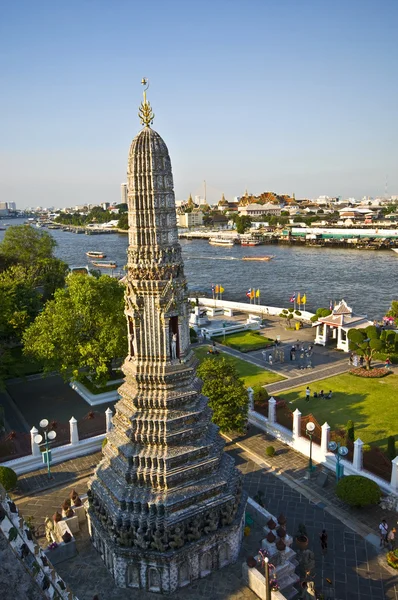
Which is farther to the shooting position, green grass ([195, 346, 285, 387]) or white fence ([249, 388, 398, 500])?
green grass ([195, 346, 285, 387])

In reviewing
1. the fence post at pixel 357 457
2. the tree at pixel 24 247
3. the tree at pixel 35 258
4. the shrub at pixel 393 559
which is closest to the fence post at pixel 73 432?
the fence post at pixel 357 457

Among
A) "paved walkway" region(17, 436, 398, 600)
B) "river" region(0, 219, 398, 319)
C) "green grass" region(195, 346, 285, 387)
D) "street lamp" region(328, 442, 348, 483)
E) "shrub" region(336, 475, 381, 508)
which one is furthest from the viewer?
"river" region(0, 219, 398, 319)

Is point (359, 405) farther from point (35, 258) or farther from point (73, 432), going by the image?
point (35, 258)

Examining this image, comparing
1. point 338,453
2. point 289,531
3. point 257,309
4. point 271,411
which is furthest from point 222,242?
point 289,531

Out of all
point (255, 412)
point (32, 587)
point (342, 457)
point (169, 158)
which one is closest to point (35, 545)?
point (32, 587)

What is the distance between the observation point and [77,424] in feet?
81.9

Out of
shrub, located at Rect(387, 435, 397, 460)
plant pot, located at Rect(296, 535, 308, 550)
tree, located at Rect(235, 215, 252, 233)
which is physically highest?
tree, located at Rect(235, 215, 252, 233)

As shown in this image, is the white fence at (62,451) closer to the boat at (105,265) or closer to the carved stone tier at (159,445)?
the carved stone tier at (159,445)

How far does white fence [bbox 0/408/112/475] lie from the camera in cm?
2222

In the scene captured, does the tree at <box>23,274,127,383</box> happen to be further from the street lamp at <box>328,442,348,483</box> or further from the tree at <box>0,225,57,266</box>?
the tree at <box>0,225,57,266</box>

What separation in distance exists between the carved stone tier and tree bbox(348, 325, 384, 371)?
20212 mm

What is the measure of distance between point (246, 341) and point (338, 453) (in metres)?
21.6

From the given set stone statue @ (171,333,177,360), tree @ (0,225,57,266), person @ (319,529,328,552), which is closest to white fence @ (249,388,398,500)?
person @ (319,529,328,552)

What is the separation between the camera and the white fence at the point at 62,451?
22219mm
